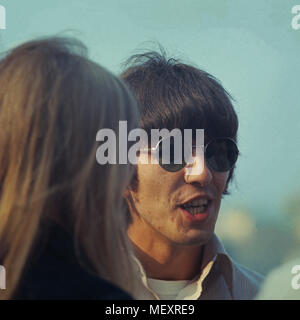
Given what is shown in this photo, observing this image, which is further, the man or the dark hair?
the dark hair

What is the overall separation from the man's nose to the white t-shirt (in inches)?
15.6

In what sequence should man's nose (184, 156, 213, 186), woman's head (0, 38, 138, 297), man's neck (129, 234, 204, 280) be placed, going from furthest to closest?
1. man's neck (129, 234, 204, 280)
2. man's nose (184, 156, 213, 186)
3. woman's head (0, 38, 138, 297)

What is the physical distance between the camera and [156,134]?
2031mm

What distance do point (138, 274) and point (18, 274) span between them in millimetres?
981

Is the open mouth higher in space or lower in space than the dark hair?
lower

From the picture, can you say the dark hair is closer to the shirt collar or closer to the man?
the man

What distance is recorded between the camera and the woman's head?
112 centimetres

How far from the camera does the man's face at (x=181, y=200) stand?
195 cm

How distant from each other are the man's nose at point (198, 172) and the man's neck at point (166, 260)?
29cm

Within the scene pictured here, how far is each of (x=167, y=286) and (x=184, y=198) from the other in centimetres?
35

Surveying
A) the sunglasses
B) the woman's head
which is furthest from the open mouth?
the woman's head
